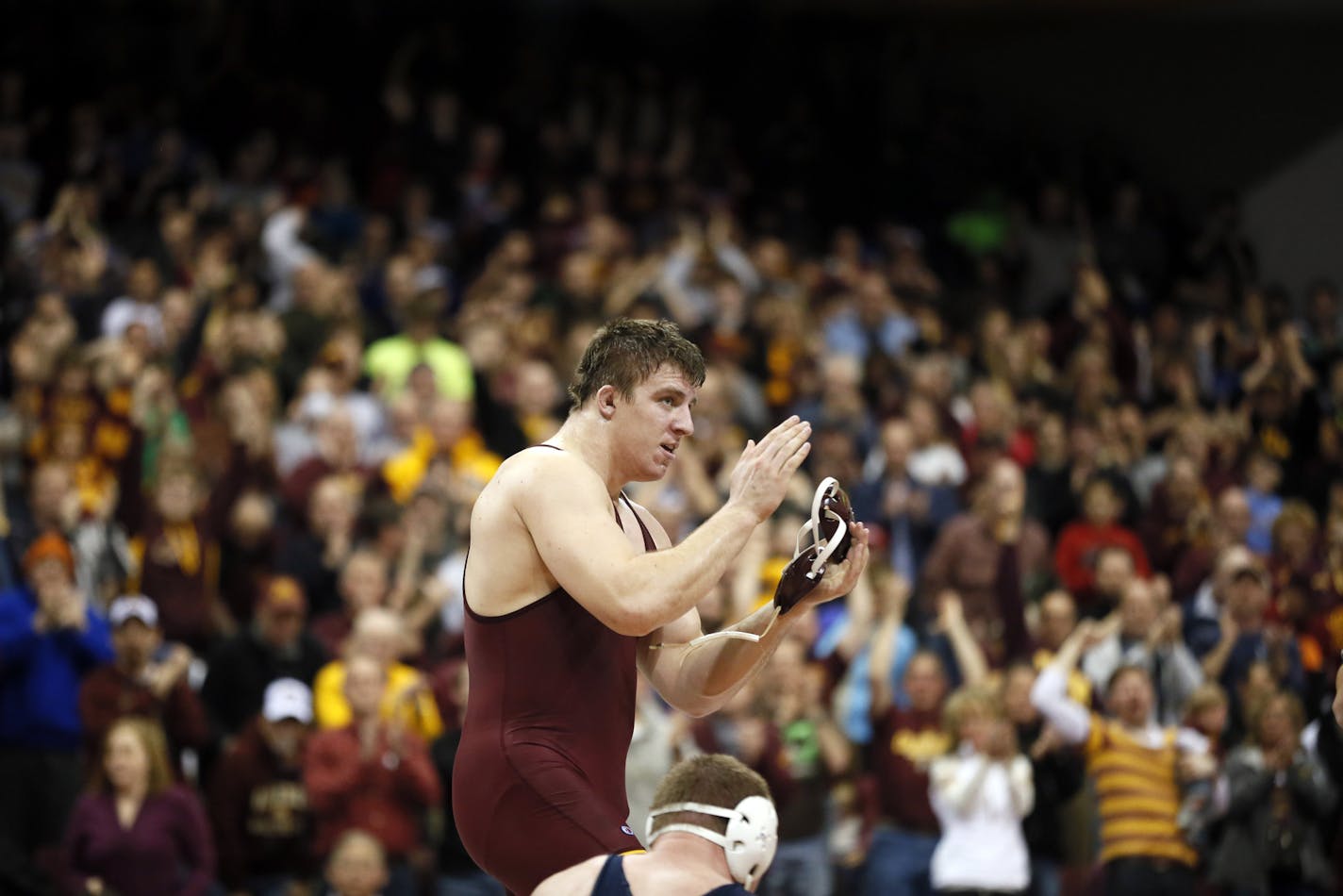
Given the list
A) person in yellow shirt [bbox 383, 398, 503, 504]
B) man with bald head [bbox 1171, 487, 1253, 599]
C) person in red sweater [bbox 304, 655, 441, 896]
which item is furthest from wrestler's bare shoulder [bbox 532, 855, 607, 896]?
man with bald head [bbox 1171, 487, 1253, 599]

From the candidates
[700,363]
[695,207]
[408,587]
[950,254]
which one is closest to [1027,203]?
[950,254]

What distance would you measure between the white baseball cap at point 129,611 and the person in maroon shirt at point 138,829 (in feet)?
1.78

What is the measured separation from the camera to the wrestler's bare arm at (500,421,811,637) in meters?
4.46

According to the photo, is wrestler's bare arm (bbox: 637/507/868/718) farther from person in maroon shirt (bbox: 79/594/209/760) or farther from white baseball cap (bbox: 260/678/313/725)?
person in maroon shirt (bbox: 79/594/209/760)

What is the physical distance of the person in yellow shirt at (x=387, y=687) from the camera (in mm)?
9508

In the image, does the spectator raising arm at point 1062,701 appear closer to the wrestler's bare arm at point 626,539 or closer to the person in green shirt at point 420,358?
the person in green shirt at point 420,358

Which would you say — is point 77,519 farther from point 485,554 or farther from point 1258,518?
point 1258,518

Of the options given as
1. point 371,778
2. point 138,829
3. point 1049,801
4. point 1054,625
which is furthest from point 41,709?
point 1054,625

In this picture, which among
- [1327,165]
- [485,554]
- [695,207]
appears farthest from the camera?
[1327,165]

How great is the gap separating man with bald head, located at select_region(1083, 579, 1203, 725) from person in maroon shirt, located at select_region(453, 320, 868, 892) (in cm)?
561

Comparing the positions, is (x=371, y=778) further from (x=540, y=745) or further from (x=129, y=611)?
(x=540, y=745)

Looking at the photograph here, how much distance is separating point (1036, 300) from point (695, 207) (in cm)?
300

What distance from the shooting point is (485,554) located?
15.4 feet

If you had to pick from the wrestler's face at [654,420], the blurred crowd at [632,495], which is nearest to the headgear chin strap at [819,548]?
the wrestler's face at [654,420]
